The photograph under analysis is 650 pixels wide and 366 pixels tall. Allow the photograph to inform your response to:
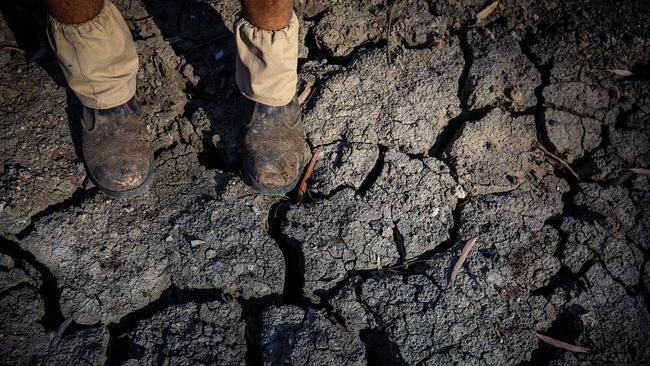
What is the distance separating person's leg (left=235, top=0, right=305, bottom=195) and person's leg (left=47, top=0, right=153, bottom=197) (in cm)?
51

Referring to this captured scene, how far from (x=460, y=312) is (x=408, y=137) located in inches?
36.0

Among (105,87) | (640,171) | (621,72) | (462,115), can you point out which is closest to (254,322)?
(105,87)

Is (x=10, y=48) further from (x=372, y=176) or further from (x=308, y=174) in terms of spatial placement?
(x=372, y=176)

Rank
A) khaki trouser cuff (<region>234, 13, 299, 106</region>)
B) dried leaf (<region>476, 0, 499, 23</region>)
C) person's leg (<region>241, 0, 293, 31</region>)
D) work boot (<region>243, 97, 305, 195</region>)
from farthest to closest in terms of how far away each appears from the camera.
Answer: dried leaf (<region>476, 0, 499, 23</region>) < work boot (<region>243, 97, 305, 195</region>) < khaki trouser cuff (<region>234, 13, 299, 106</region>) < person's leg (<region>241, 0, 293, 31</region>)

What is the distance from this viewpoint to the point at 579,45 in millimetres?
2551

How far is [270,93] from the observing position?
1.99 meters

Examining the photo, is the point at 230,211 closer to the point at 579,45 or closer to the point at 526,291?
the point at 526,291

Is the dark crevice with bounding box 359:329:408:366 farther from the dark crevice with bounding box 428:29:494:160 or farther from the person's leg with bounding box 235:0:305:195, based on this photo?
the dark crevice with bounding box 428:29:494:160

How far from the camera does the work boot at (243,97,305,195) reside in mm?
2080

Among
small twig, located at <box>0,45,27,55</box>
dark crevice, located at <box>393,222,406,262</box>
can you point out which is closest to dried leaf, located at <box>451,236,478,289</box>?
dark crevice, located at <box>393,222,406,262</box>

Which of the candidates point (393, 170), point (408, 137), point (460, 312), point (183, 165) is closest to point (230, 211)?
point (183, 165)

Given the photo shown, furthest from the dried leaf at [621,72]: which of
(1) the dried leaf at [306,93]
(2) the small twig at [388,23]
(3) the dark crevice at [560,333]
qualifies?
(1) the dried leaf at [306,93]

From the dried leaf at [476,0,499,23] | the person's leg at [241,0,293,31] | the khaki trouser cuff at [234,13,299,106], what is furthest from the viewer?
the dried leaf at [476,0,499,23]

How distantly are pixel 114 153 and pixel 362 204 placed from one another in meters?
1.19
